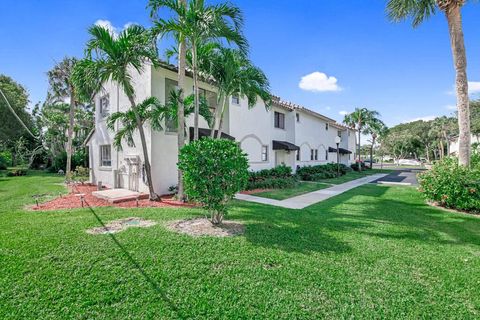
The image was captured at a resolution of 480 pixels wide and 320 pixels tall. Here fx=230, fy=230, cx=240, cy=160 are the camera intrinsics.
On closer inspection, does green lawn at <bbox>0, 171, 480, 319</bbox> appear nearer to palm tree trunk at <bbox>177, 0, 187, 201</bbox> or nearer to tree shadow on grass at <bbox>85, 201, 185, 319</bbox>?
tree shadow on grass at <bbox>85, 201, 185, 319</bbox>

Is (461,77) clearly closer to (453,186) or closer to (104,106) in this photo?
(453,186)

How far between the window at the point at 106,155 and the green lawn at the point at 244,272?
870 cm

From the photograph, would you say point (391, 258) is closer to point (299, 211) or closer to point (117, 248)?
point (299, 211)

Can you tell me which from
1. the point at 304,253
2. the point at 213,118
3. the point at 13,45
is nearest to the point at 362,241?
the point at 304,253

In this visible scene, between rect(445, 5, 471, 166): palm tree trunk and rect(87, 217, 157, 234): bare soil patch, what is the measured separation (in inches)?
521

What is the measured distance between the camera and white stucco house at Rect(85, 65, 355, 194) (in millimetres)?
11883

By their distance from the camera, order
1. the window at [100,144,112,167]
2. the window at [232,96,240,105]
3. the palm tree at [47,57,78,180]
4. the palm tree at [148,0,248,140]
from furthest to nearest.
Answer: the palm tree at [47,57,78,180] → the window at [232,96,240,105] → the window at [100,144,112,167] → the palm tree at [148,0,248,140]

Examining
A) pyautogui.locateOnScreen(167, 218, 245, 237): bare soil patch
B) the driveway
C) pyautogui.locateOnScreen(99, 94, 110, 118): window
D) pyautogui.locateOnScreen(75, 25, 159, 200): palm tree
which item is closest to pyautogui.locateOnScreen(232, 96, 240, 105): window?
pyautogui.locateOnScreen(75, 25, 159, 200): palm tree

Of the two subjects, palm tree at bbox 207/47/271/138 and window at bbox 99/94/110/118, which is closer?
palm tree at bbox 207/47/271/138

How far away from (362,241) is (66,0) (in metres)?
14.0

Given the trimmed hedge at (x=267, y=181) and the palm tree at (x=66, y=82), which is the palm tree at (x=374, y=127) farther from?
the palm tree at (x=66, y=82)

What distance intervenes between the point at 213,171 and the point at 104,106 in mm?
13489

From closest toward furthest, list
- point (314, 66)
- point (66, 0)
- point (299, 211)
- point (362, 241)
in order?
point (362, 241)
point (299, 211)
point (66, 0)
point (314, 66)

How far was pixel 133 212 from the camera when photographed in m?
8.11
